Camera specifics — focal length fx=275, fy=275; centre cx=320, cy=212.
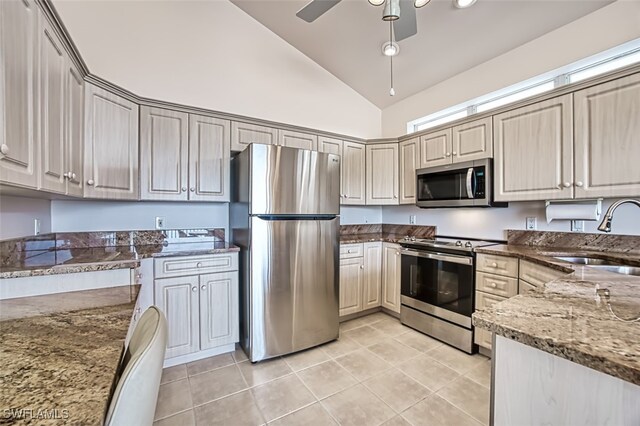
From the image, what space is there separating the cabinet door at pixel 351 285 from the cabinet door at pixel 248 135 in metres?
1.57

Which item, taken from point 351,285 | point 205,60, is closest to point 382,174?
point 351,285

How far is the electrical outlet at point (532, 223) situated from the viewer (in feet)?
8.39

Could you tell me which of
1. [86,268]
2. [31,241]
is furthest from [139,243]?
[86,268]

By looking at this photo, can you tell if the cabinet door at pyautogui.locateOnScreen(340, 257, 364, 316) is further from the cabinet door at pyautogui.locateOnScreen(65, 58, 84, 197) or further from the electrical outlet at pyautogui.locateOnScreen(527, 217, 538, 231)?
the cabinet door at pyautogui.locateOnScreen(65, 58, 84, 197)

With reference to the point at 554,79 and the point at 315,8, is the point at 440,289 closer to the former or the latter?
the point at 554,79

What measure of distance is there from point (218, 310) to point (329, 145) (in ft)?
7.12

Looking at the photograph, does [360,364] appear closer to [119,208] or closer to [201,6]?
[119,208]

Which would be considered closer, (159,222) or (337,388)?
(337,388)

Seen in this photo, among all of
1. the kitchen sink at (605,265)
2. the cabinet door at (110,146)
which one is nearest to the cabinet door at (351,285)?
the kitchen sink at (605,265)

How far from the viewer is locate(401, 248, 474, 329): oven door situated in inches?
98.0

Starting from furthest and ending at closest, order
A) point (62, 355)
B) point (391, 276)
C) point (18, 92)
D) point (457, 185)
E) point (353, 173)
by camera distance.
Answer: point (353, 173) < point (391, 276) < point (457, 185) < point (18, 92) < point (62, 355)

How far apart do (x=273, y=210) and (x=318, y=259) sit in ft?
2.07

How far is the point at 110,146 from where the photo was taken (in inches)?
84.5

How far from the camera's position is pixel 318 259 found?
2561 mm
